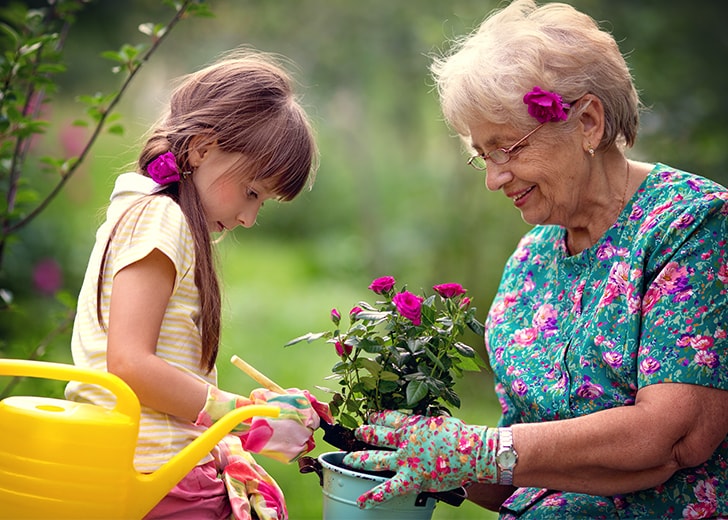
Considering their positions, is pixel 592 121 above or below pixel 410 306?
above

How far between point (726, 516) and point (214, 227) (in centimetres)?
129

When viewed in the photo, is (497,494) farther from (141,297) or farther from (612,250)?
(141,297)

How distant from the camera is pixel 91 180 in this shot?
28.9 ft

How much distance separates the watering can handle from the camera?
146 centimetres

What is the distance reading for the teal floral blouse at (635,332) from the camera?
1872mm

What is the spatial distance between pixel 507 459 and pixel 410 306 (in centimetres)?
37

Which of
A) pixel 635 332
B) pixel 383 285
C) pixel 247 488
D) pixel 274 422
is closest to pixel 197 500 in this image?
pixel 247 488

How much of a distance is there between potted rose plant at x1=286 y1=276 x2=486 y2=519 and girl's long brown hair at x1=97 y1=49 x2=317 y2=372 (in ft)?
0.77

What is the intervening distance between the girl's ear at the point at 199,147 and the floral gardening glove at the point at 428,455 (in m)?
0.70

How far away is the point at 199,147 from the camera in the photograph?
6.33 ft

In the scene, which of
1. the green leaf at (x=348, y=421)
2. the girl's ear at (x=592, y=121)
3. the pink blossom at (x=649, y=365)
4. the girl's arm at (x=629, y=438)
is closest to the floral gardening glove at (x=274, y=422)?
the green leaf at (x=348, y=421)

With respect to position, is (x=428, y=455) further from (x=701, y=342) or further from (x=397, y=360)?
(x=701, y=342)

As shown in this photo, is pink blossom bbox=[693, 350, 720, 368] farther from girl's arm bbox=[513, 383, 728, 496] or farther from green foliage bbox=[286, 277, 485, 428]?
green foliage bbox=[286, 277, 485, 428]

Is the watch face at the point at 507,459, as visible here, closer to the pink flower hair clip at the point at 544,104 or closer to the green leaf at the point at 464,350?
the green leaf at the point at 464,350
